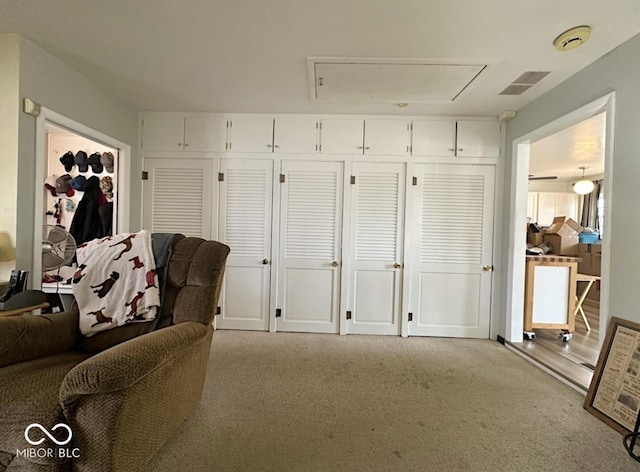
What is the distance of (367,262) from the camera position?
3.30 metres

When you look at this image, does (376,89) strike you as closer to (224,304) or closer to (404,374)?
(404,374)

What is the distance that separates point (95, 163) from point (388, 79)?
10.2 ft

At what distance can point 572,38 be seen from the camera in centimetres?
185

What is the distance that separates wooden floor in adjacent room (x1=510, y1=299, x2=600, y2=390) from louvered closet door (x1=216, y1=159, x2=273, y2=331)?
2646 millimetres

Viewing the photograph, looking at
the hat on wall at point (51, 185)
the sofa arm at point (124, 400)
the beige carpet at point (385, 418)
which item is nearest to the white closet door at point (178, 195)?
the hat on wall at point (51, 185)

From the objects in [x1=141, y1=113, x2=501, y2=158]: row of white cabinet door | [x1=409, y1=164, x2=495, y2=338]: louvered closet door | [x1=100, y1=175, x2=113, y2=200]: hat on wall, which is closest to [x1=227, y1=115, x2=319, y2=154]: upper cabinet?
[x1=141, y1=113, x2=501, y2=158]: row of white cabinet door

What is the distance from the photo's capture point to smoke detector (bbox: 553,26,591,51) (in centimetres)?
180

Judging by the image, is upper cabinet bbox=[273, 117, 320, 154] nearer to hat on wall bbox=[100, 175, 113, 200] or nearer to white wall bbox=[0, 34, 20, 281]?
hat on wall bbox=[100, 175, 113, 200]

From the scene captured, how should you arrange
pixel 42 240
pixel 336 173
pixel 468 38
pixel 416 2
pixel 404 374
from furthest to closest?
pixel 336 173, pixel 404 374, pixel 42 240, pixel 468 38, pixel 416 2

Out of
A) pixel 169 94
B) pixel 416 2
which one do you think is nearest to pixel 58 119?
pixel 169 94

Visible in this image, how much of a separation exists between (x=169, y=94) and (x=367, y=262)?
8.33 feet

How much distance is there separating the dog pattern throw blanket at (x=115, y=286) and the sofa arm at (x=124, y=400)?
379 millimetres

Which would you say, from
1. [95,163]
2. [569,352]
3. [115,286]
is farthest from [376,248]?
[95,163]

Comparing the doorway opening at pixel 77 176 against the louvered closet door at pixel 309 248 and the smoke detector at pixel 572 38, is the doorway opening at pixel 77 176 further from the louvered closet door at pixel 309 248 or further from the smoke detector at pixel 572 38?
the smoke detector at pixel 572 38
